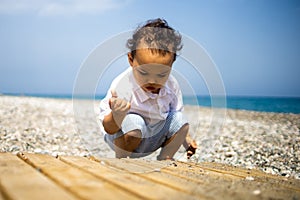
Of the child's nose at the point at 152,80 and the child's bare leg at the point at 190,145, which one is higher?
the child's nose at the point at 152,80

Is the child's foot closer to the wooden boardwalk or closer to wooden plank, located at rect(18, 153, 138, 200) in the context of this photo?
the wooden boardwalk

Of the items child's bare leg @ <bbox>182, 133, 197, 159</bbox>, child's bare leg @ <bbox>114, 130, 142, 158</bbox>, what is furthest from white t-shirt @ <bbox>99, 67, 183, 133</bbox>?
child's bare leg @ <bbox>182, 133, 197, 159</bbox>

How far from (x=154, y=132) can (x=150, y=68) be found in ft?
3.51

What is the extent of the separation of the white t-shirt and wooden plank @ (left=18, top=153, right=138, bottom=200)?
160 centimetres

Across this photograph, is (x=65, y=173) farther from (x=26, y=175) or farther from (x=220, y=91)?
(x=220, y=91)

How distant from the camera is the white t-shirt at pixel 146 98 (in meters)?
4.44

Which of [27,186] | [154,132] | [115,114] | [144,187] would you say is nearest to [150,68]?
[115,114]

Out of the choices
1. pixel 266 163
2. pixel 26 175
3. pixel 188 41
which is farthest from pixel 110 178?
pixel 266 163

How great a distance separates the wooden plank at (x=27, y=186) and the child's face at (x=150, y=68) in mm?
1974

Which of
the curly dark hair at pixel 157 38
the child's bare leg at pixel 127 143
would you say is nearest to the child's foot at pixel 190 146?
the child's bare leg at pixel 127 143

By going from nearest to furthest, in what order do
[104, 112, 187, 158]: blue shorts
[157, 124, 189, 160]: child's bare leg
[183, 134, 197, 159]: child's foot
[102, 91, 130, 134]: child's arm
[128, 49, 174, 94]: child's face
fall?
[102, 91, 130, 134]: child's arm
[128, 49, 174, 94]: child's face
[104, 112, 187, 158]: blue shorts
[183, 134, 197, 159]: child's foot
[157, 124, 189, 160]: child's bare leg

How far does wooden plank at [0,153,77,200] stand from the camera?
1.84 m

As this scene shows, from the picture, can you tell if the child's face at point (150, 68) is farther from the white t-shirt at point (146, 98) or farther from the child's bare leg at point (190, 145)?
the child's bare leg at point (190, 145)

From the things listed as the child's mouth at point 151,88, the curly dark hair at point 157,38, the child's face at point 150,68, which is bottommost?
the child's mouth at point 151,88
